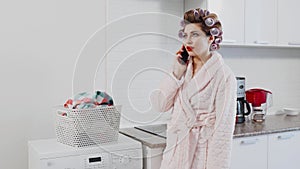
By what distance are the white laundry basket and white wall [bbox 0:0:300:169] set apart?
179mm

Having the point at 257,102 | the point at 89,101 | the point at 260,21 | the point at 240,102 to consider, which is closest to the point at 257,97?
the point at 257,102

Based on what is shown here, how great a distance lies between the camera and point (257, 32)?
2.67 metres

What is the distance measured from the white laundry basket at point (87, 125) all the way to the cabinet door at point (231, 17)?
106 cm

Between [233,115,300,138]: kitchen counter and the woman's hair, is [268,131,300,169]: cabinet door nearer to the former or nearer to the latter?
[233,115,300,138]: kitchen counter

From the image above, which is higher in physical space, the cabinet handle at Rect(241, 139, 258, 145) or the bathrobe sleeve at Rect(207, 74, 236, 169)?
the bathrobe sleeve at Rect(207, 74, 236, 169)

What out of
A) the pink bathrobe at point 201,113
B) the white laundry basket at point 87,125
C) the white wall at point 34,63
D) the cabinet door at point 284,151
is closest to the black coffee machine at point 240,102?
the cabinet door at point 284,151

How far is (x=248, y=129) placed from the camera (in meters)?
2.32

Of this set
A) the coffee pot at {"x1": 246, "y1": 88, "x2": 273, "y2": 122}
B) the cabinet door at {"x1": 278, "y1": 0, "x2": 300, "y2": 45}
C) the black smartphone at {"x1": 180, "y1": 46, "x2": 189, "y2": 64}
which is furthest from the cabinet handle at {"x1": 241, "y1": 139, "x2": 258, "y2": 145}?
the cabinet door at {"x1": 278, "y1": 0, "x2": 300, "y2": 45}

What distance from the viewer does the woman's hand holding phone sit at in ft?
5.52

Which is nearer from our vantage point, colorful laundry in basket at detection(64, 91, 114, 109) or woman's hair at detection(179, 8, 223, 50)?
woman's hair at detection(179, 8, 223, 50)

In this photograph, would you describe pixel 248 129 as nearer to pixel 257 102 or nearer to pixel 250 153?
pixel 250 153

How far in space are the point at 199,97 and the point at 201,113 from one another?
0.08 metres

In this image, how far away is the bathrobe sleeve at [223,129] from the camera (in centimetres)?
160

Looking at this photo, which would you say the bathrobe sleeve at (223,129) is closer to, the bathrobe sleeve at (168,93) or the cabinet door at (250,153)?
the bathrobe sleeve at (168,93)
